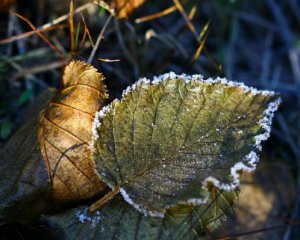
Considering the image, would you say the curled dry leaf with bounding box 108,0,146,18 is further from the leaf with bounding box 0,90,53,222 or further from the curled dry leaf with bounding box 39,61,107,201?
the leaf with bounding box 0,90,53,222

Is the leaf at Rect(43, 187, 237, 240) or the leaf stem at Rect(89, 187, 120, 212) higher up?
the leaf stem at Rect(89, 187, 120, 212)

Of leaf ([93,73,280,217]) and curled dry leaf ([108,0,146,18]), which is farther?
curled dry leaf ([108,0,146,18])

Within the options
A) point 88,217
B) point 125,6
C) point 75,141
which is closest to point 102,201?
point 88,217

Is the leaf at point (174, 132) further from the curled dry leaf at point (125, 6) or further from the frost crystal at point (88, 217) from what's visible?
the curled dry leaf at point (125, 6)

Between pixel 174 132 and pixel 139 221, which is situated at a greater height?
pixel 174 132

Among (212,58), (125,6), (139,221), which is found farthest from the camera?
(212,58)

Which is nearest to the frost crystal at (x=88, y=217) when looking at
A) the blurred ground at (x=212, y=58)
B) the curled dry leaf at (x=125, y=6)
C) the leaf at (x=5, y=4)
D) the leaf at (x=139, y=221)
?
the leaf at (x=139, y=221)

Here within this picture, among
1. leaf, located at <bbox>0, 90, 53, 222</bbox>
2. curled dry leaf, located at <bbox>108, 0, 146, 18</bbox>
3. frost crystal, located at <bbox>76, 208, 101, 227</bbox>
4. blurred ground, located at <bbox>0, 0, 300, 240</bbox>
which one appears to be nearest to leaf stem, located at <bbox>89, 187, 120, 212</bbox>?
frost crystal, located at <bbox>76, 208, 101, 227</bbox>

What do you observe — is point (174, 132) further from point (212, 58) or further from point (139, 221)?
point (212, 58)

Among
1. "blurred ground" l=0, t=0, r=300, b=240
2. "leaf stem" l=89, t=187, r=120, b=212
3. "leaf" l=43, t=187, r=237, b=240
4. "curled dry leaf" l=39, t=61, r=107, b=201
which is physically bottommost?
"leaf" l=43, t=187, r=237, b=240
